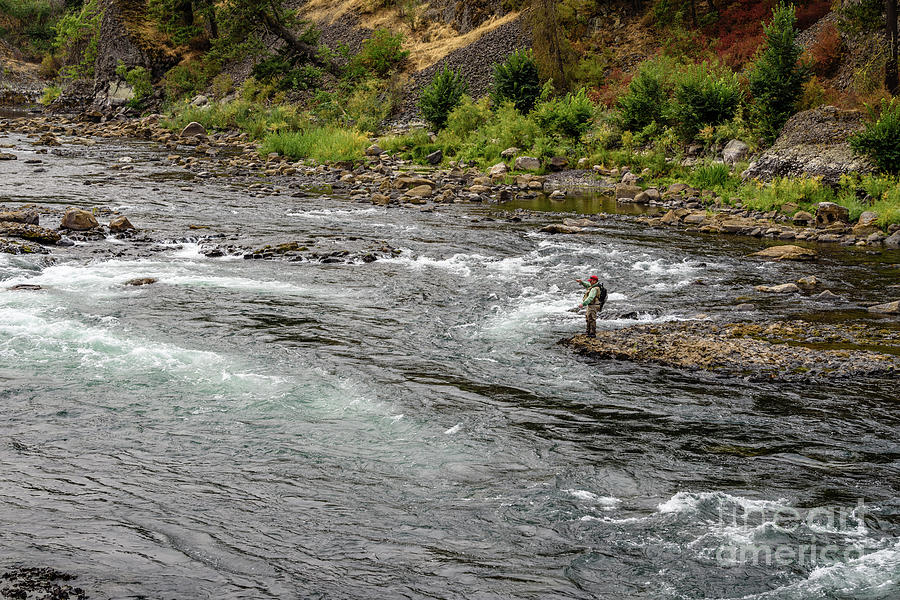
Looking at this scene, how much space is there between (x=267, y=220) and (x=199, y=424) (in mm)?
14839

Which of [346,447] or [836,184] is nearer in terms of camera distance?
[346,447]

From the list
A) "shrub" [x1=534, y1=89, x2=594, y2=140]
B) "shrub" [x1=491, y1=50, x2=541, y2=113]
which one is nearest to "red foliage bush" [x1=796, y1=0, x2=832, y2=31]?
"shrub" [x1=534, y1=89, x2=594, y2=140]

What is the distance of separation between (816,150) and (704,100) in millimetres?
5826

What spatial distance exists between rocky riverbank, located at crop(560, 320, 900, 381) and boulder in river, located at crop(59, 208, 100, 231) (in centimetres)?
1502

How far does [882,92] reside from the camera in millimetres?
26312

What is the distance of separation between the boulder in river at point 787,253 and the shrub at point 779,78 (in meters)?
10.2

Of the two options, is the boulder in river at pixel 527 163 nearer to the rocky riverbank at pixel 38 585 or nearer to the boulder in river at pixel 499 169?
the boulder in river at pixel 499 169

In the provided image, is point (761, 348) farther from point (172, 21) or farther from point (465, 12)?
point (172, 21)

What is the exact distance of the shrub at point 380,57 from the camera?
52.5 meters

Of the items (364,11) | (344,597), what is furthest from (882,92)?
(364,11)

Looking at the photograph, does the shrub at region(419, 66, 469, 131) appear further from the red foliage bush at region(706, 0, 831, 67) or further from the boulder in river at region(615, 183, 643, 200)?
the boulder in river at region(615, 183, 643, 200)

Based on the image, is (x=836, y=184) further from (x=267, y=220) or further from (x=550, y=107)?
(x=267, y=220)

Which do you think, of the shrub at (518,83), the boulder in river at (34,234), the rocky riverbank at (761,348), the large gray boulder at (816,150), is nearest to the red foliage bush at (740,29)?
the shrub at (518,83)

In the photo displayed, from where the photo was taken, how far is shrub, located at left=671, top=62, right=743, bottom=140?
30.2 m
